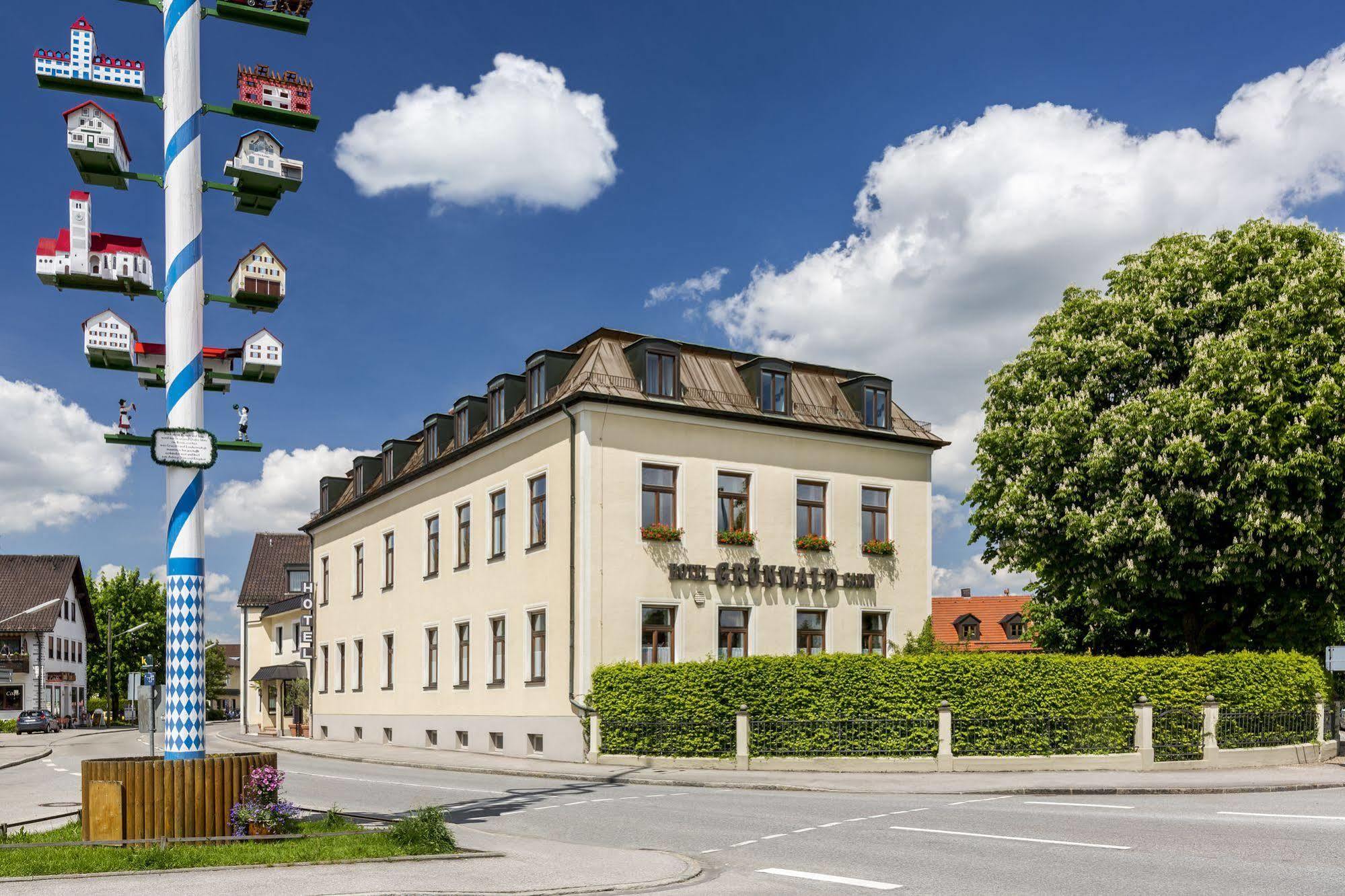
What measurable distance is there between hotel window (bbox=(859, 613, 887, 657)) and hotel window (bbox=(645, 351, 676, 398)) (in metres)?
8.61

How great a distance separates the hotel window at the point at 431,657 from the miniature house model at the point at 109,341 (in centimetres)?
2498

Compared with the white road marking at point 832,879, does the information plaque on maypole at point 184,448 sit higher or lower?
higher

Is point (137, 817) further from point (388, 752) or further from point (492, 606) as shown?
point (388, 752)

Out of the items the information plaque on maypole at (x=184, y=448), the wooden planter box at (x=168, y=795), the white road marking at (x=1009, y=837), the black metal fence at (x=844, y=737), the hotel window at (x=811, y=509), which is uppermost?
the information plaque on maypole at (x=184, y=448)

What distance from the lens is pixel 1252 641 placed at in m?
31.3

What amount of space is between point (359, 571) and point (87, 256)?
33430 millimetres

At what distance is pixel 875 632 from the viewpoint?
3397 centimetres

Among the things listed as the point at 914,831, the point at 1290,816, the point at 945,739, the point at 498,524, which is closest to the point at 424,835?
the point at 914,831

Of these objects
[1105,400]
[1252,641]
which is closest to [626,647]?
[1105,400]

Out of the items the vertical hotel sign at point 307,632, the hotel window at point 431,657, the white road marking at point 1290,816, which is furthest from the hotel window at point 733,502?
the vertical hotel sign at point 307,632

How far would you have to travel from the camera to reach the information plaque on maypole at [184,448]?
45.8 ft

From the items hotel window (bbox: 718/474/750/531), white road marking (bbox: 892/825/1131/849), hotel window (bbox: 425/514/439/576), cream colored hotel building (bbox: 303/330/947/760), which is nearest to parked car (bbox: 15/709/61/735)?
cream colored hotel building (bbox: 303/330/947/760)

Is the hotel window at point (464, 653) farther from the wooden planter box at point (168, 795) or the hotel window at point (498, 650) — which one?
the wooden planter box at point (168, 795)

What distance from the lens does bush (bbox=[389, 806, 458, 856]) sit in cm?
1178
